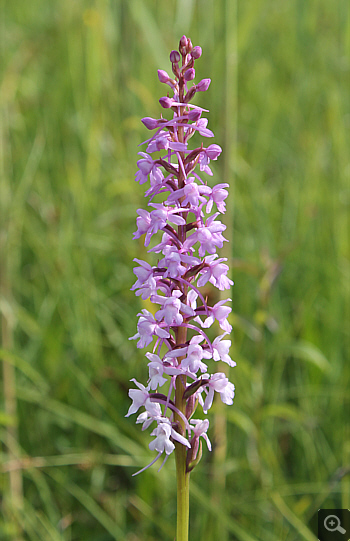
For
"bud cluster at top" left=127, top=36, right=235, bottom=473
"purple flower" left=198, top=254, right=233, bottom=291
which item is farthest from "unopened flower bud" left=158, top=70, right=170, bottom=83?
"purple flower" left=198, top=254, right=233, bottom=291

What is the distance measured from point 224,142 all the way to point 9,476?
161cm

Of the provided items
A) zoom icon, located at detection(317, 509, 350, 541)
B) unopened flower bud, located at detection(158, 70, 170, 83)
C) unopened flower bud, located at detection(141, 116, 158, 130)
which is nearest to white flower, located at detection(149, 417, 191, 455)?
unopened flower bud, located at detection(141, 116, 158, 130)

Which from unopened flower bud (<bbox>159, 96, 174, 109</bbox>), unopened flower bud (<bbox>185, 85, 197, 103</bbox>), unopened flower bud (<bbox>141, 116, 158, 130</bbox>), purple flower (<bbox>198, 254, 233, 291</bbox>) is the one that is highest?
unopened flower bud (<bbox>185, 85, 197, 103</bbox>)

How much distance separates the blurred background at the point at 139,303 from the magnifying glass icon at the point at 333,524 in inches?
2.5

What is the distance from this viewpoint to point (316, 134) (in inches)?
161

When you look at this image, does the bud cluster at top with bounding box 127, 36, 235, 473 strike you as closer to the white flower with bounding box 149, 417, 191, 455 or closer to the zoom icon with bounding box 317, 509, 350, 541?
the white flower with bounding box 149, 417, 191, 455

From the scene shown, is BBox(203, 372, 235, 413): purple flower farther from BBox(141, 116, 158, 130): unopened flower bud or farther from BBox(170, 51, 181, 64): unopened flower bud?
BBox(170, 51, 181, 64): unopened flower bud

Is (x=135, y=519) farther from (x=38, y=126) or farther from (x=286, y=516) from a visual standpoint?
(x=38, y=126)

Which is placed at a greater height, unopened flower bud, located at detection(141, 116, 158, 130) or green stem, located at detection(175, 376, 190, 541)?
unopened flower bud, located at detection(141, 116, 158, 130)

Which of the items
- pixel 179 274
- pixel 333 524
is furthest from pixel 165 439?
pixel 333 524

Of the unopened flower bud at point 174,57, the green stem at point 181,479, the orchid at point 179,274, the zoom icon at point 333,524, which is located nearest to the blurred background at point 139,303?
the zoom icon at point 333,524

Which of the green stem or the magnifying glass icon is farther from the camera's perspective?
the magnifying glass icon

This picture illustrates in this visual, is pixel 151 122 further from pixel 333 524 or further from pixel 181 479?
pixel 333 524

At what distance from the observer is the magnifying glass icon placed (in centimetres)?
201
